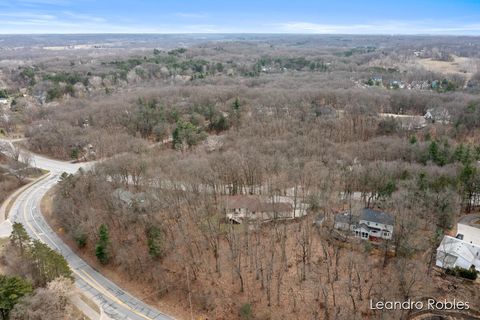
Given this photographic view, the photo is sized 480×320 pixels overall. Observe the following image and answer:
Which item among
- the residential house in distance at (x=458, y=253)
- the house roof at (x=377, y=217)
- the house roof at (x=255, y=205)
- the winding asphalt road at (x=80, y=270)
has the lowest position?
the winding asphalt road at (x=80, y=270)

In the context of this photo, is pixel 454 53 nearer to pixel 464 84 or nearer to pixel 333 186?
pixel 464 84

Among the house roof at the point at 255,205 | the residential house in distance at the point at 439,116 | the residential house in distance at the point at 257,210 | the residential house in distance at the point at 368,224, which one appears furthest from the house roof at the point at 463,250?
the residential house in distance at the point at 439,116

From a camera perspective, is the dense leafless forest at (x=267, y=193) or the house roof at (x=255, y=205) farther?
the house roof at (x=255, y=205)

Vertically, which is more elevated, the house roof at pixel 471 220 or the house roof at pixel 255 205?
the house roof at pixel 255 205

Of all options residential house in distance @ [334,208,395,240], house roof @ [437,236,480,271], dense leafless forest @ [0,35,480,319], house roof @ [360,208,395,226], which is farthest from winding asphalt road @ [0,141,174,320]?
house roof @ [437,236,480,271]

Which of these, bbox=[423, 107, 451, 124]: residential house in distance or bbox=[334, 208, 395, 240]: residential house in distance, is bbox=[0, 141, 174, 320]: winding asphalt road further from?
bbox=[423, 107, 451, 124]: residential house in distance

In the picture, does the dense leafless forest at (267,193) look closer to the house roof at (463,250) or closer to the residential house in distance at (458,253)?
the residential house in distance at (458,253)

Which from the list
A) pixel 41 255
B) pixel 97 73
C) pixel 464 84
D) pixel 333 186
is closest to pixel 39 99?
pixel 97 73
